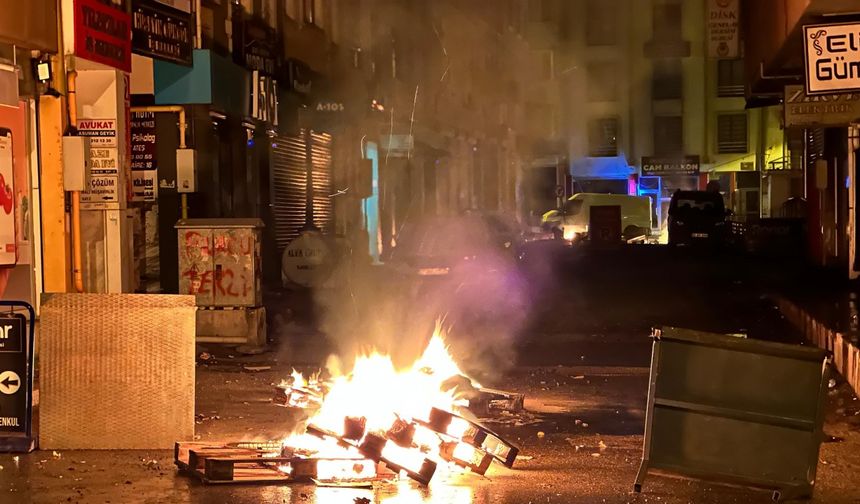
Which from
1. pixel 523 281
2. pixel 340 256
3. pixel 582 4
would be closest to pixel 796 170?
pixel 582 4

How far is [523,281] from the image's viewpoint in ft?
71.5

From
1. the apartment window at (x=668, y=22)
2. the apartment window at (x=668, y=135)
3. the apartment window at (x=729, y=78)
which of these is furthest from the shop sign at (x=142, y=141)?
the apartment window at (x=729, y=78)

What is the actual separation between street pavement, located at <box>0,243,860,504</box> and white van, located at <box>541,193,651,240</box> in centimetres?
1995

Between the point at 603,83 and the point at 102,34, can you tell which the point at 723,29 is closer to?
the point at 102,34

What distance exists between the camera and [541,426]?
8000 millimetres

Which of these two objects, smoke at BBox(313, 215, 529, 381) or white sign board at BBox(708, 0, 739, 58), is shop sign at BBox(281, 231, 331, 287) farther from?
white sign board at BBox(708, 0, 739, 58)

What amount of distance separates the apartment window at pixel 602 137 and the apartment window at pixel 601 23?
4.25 meters

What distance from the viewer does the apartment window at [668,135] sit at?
5638 cm

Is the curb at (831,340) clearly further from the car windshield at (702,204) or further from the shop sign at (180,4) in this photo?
the car windshield at (702,204)

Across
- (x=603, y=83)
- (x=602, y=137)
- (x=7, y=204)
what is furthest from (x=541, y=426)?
(x=603, y=83)

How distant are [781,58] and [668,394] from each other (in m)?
11.0

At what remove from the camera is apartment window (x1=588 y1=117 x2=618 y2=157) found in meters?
57.0

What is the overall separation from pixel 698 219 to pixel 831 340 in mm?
21974

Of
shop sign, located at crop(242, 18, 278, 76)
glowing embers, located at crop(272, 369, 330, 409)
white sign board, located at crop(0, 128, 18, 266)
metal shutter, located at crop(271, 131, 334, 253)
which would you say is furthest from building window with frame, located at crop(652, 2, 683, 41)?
glowing embers, located at crop(272, 369, 330, 409)
